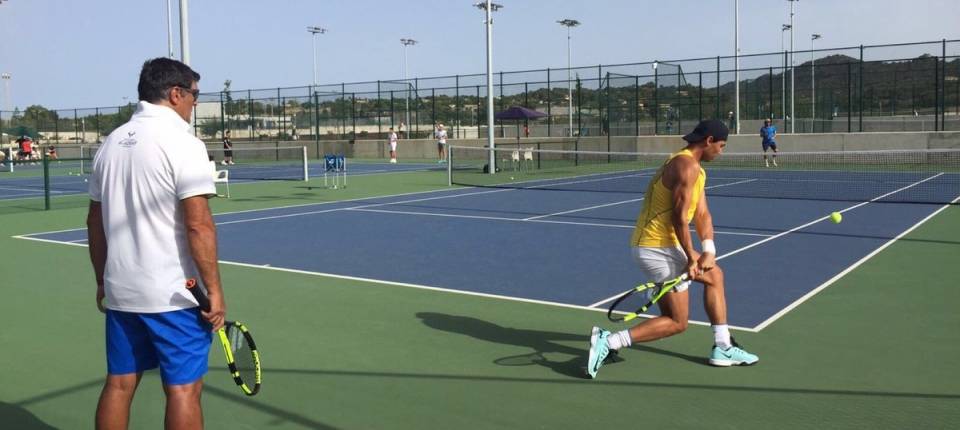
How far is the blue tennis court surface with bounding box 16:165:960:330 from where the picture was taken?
853 centimetres

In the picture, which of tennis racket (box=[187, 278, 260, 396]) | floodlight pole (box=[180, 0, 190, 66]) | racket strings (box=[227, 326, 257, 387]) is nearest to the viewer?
tennis racket (box=[187, 278, 260, 396])

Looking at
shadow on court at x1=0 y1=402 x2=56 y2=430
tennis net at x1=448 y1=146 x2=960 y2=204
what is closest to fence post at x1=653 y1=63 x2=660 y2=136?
tennis net at x1=448 y1=146 x2=960 y2=204

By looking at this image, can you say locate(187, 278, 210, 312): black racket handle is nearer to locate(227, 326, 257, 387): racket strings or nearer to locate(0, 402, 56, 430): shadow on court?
locate(227, 326, 257, 387): racket strings

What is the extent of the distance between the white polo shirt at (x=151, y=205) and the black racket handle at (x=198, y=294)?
33 mm

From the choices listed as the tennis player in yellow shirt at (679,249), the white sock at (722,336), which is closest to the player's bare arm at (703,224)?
the tennis player in yellow shirt at (679,249)

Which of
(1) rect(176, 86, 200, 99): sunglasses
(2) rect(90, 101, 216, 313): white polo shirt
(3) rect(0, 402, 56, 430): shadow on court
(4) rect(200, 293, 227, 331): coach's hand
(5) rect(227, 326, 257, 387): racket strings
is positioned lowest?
(3) rect(0, 402, 56, 430): shadow on court

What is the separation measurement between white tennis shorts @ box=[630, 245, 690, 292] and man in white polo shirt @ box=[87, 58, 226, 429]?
290 centimetres

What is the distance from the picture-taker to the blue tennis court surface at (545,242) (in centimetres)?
853

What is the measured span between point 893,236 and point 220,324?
10501 mm

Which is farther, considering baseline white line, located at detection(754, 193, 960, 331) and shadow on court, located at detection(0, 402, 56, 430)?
baseline white line, located at detection(754, 193, 960, 331)

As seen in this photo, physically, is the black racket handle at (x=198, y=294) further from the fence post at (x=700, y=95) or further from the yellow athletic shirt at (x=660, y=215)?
the fence post at (x=700, y=95)

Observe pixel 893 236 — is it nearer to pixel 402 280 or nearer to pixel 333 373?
pixel 402 280

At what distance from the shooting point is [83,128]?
178 feet

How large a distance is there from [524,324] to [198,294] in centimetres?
396
